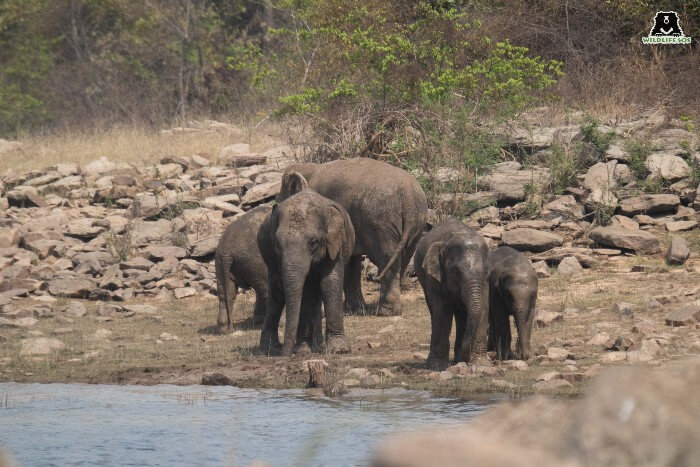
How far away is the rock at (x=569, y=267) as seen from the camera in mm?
16828

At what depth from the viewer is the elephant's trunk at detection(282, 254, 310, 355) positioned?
12344mm

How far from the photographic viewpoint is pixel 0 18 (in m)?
40.3

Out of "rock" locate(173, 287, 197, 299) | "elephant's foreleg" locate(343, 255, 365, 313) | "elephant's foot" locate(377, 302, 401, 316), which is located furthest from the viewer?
"rock" locate(173, 287, 197, 299)

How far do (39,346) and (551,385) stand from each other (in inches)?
242

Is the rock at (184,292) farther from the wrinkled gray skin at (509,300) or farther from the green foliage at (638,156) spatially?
the green foliage at (638,156)

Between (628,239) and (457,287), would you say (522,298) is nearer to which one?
(457,287)

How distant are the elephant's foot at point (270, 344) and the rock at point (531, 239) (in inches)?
230

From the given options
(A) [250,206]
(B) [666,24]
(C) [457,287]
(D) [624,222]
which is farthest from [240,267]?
(B) [666,24]

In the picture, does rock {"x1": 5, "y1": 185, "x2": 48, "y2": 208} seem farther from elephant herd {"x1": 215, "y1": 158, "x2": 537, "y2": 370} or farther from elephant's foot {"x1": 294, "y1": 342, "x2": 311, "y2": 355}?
elephant's foot {"x1": 294, "y1": 342, "x2": 311, "y2": 355}

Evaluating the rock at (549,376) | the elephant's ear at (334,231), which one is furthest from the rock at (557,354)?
the elephant's ear at (334,231)

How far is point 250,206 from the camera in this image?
2120 centimetres

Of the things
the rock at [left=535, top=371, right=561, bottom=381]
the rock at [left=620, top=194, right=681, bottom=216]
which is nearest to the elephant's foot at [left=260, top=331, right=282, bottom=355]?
the rock at [left=535, top=371, right=561, bottom=381]

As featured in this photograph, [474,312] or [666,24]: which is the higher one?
[666,24]

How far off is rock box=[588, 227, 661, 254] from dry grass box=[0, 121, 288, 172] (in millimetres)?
9068
